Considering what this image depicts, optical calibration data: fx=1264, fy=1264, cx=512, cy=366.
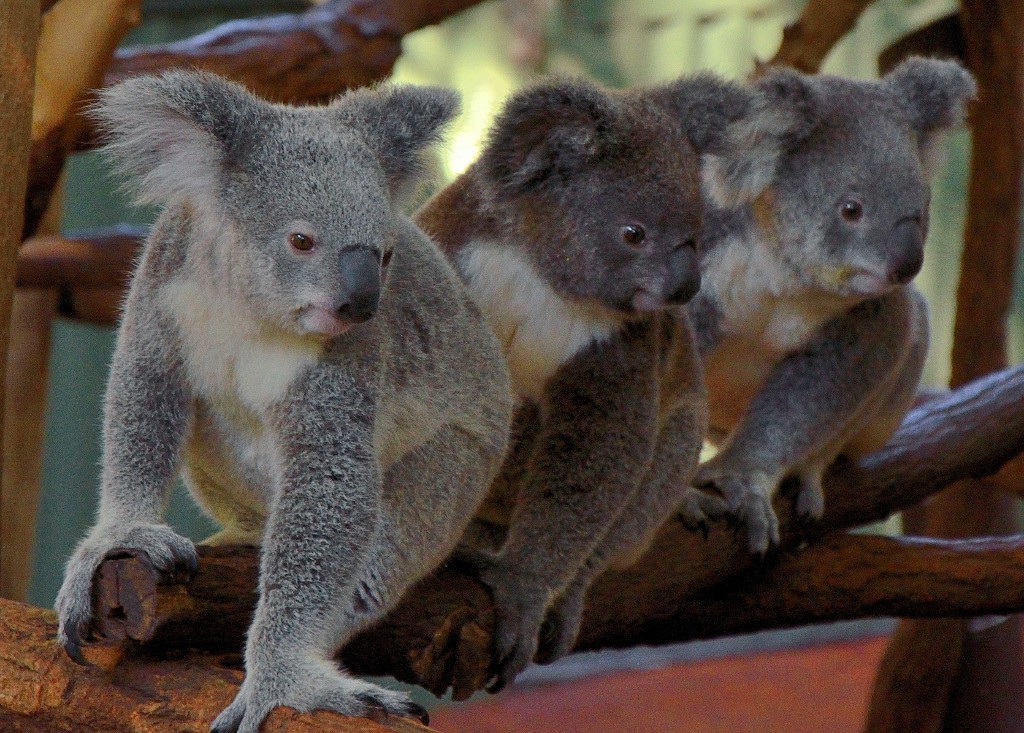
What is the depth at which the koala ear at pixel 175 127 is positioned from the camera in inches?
86.8

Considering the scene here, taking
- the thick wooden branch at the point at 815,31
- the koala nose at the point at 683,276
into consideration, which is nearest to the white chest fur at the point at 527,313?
the koala nose at the point at 683,276

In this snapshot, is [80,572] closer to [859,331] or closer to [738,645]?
[859,331]

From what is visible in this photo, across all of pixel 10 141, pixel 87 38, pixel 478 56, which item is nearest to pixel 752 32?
pixel 478 56

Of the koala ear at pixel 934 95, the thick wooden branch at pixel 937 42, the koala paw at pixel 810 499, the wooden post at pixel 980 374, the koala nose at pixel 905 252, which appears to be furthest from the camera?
the thick wooden branch at pixel 937 42

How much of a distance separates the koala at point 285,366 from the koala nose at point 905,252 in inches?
62.1

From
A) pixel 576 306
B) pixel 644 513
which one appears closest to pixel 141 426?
pixel 576 306

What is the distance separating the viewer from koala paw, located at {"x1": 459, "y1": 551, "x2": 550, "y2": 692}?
2.81 m

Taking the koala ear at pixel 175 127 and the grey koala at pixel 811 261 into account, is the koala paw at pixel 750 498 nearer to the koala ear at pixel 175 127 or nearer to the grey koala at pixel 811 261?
the grey koala at pixel 811 261

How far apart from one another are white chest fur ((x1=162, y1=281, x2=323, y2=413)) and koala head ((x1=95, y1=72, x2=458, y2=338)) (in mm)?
56

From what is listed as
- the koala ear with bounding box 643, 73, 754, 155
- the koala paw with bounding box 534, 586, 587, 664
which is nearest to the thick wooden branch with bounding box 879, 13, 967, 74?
the koala ear with bounding box 643, 73, 754, 155

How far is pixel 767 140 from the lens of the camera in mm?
3721

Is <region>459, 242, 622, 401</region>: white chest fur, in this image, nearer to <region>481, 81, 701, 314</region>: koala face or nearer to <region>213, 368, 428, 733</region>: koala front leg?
<region>481, 81, 701, 314</region>: koala face

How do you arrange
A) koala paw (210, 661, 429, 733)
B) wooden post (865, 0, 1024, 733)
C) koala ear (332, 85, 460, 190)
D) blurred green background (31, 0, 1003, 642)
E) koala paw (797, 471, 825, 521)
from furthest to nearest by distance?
blurred green background (31, 0, 1003, 642) → wooden post (865, 0, 1024, 733) → koala paw (797, 471, 825, 521) → koala ear (332, 85, 460, 190) → koala paw (210, 661, 429, 733)

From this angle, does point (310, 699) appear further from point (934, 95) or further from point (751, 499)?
point (934, 95)
